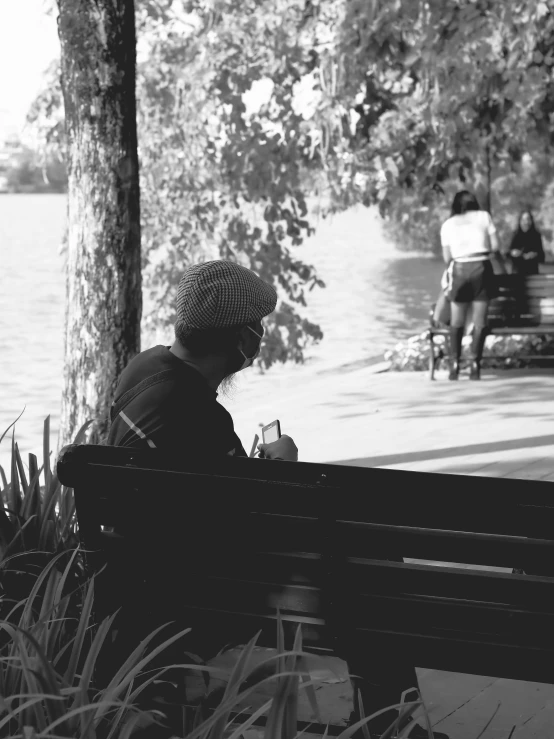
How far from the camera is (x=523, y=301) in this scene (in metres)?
12.2

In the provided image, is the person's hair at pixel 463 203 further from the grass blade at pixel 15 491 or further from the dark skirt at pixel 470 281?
the grass blade at pixel 15 491

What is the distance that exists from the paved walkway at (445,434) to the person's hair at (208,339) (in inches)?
44.8

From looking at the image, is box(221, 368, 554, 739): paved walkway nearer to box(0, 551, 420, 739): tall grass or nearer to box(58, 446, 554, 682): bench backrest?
box(58, 446, 554, 682): bench backrest

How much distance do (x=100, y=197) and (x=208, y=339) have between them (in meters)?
2.72

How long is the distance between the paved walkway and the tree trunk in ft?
6.89

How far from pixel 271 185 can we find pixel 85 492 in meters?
9.30

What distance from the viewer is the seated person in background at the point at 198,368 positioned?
314cm

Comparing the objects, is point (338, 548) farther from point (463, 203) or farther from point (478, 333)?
point (463, 203)

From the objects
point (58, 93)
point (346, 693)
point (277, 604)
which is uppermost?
point (58, 93)

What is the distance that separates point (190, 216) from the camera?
39.5ft

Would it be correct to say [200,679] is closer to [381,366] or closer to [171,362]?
[171,362]

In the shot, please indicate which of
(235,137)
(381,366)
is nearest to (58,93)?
(235,137)

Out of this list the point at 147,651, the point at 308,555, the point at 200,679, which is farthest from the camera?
the point at 200,679

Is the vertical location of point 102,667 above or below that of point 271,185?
below
